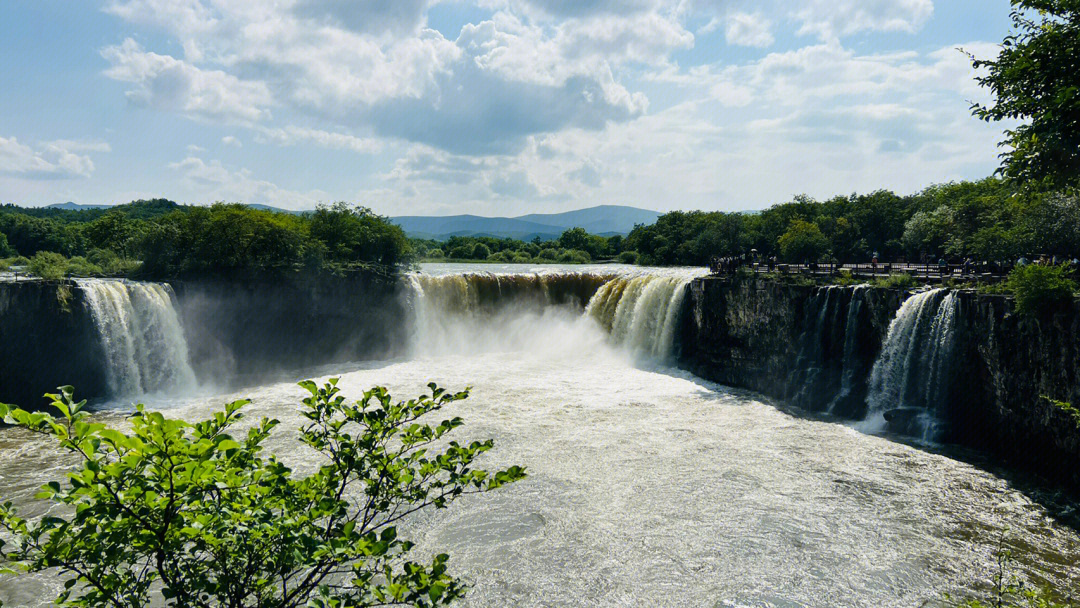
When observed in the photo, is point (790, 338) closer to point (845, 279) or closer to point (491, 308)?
point (845, 279)

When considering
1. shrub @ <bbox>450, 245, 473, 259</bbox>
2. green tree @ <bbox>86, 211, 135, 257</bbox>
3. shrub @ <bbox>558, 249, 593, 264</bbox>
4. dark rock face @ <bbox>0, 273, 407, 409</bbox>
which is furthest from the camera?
shrub @ <bbox>450, 245, 473, 259</bbox>

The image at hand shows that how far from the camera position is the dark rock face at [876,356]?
19.0m

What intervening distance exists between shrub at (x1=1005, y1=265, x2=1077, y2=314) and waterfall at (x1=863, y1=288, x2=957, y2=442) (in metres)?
2.57

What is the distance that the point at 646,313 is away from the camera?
125 feet

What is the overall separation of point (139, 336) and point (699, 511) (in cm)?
2827

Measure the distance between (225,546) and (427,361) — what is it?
3557 cm

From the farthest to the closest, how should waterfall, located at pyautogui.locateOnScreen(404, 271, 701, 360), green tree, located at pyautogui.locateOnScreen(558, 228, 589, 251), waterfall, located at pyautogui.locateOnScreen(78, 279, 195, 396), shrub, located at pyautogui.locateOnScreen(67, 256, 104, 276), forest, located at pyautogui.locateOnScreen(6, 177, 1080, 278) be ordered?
green tree, located at pyautogui.locateOnScreen(558, 228, 589, 251) → waterfall, located at pyautogui.locateOnScreen(404, 271, 701, 360) → shrub, located at pyautogui.locateOnScreen(67, 256, 104, 276) → forest, located at pyautogui.locateOnScreen(6, 177, 1080, 278) → waterfall, located at pyautogui.locateOnScreen(78, 279, 195, 396)

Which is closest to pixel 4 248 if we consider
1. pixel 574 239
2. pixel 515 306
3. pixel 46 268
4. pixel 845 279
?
pixel 46 268

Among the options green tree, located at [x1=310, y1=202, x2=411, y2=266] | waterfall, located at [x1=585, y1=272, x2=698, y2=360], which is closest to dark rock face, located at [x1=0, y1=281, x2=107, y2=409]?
green tree, located at [x1=310, y1=202, x2=411, y2=266]

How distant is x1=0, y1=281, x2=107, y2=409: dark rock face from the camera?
28.3 m

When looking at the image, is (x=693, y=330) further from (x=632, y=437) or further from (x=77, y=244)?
(x=77, y=244)

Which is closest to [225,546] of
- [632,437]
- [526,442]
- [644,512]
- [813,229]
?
[644,512]

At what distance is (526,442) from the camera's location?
22312 millimetres

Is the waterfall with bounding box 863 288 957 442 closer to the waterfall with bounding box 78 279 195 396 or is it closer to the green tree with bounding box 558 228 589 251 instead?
the waterfall with bounding box 78 279 195 396
